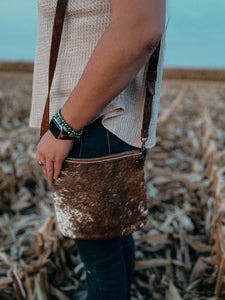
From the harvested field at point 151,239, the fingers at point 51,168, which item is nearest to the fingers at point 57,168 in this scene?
the fingers at point 51,168

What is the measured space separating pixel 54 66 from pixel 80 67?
2.4 inches

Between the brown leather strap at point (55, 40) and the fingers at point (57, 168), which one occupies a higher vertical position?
the brown leather strap at point (55, 40)

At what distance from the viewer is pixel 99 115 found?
0.59m

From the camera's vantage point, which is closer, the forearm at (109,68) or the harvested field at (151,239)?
the forearm at (109,68)

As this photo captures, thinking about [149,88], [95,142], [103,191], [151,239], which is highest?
[149,88]

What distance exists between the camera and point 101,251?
74cm

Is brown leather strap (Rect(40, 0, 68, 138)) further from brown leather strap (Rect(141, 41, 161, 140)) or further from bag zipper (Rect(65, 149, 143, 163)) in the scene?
brown leather strap (Rect(141, 41, 161, 140))

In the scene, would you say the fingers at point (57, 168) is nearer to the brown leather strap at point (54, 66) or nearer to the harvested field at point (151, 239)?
Answer: the brown leather strap at point (54, 66)

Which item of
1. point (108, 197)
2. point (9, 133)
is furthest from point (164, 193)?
point (9, 133)

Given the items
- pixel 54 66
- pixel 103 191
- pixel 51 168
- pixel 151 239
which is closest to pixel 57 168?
pixel 51 168

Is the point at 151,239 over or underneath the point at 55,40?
underneath

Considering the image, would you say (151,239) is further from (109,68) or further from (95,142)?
(109,68)

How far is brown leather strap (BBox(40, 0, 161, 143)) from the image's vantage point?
546 mm

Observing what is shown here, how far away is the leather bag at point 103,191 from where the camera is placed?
0.62m
